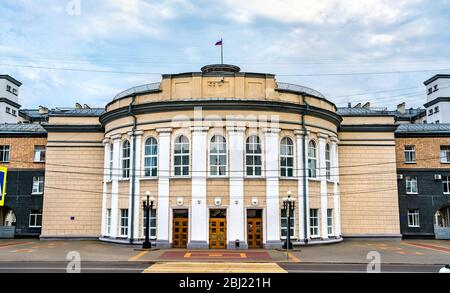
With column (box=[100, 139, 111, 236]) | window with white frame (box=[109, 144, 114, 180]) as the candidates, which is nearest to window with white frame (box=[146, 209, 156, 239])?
column (box=[100, 139, 111, 236])

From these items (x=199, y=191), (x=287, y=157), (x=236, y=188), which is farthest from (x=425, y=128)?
(x=199, y=191)

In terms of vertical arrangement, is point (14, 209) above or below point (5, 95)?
below

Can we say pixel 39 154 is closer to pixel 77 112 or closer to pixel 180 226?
pixel 77 112

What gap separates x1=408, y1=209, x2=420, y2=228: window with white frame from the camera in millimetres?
37406

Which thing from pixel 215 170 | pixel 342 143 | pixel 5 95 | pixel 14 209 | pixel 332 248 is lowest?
pixel 332 248

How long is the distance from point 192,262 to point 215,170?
8.89 meters

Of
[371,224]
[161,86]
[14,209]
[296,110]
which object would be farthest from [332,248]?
[14,209]

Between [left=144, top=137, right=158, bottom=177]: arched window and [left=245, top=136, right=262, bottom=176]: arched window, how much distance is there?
6.65 m

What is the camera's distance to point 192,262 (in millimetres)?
21672

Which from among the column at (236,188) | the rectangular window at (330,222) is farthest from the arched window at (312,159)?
the column at (236,188)

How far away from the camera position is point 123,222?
31.3 metres

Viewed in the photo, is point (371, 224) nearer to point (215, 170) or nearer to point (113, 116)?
point (215, 170)

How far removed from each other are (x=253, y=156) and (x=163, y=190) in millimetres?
6806

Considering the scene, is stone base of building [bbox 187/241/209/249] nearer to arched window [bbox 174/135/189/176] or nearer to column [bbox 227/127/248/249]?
column [bbox 227/127/248/249]
